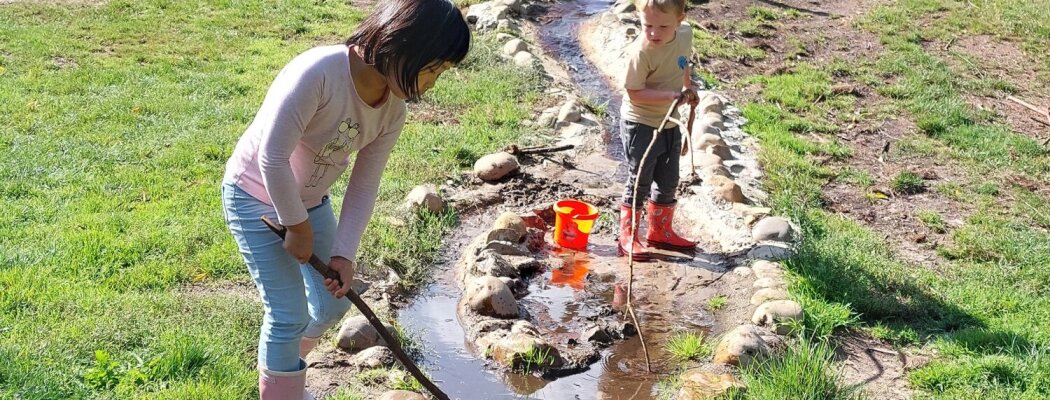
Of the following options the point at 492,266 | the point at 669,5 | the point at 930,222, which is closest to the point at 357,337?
the point at 492,266

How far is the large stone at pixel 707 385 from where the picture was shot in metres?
3.53

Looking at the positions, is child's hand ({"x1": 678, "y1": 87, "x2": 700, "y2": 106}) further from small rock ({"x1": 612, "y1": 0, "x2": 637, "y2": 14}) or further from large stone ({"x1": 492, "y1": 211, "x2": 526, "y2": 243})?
small rock ({"x1": 612, "y1": 0, "x2": 637, "y2": 14})

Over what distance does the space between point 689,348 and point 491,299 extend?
2.99ft

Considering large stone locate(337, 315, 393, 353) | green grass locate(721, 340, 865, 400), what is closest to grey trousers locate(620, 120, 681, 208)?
green grass locate(721, 340, 865, 400)

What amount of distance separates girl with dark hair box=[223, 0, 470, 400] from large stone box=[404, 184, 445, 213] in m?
2.24

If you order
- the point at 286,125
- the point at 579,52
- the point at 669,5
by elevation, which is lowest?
the point at 579,52

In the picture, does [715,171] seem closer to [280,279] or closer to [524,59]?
[524,59]

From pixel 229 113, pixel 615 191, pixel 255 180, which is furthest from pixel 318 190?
pixel 229 113

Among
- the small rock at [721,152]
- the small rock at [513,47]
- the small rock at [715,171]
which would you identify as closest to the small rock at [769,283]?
the small rock at [715,171]

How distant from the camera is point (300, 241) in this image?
2.58 metres

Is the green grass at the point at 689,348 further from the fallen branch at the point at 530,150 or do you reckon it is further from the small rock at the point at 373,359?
the fallen branch at the point at 530,150

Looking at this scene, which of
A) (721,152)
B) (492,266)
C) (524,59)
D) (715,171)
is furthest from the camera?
(524,59)

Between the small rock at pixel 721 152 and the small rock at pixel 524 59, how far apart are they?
249 cm

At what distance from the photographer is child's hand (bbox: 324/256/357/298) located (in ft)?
9.03
